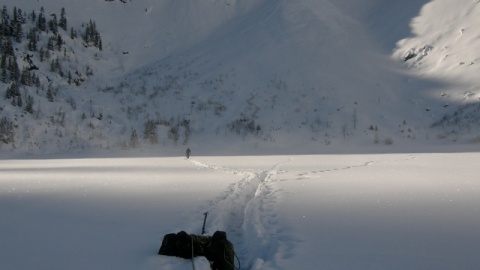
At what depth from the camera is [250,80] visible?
5612 centimetres

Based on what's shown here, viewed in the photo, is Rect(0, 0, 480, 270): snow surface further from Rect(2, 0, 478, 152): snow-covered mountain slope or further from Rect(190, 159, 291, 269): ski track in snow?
Rect(2, 0, 478, 152): snow-covered mountain slope

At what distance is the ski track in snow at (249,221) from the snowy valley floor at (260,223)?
0.10ft

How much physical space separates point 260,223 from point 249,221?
1.25 ft

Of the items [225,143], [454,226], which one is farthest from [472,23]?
[454,226]

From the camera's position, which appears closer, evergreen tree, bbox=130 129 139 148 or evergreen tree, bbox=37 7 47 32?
evergreen tree, bbox=130 129 139 148

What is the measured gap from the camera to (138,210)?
33.3 ft

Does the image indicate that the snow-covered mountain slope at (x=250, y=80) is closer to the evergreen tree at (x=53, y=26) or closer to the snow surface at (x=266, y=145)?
the snow surface at (x=266, y=145)

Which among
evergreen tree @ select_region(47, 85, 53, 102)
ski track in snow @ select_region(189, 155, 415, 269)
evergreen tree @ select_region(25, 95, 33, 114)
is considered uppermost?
evergreen tree @ select_region(47, 85, 53, 102)

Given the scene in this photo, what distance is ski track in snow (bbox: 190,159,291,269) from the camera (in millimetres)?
7092

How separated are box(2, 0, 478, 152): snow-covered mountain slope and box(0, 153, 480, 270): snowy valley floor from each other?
1218 inches

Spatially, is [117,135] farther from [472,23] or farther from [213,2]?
[472,23]

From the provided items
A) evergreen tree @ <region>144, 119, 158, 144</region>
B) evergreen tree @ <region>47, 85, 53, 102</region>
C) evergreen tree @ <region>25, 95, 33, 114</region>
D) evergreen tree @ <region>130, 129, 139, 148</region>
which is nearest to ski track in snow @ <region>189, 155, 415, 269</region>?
evergreen tree @ <region>130, 129, 139, 148</region>

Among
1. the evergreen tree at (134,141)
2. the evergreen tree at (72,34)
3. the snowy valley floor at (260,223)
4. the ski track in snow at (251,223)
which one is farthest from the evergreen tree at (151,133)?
the ski track in snow at (251,223)

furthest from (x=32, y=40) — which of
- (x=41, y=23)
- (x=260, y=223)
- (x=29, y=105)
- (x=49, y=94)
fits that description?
(x=260, y=223)
